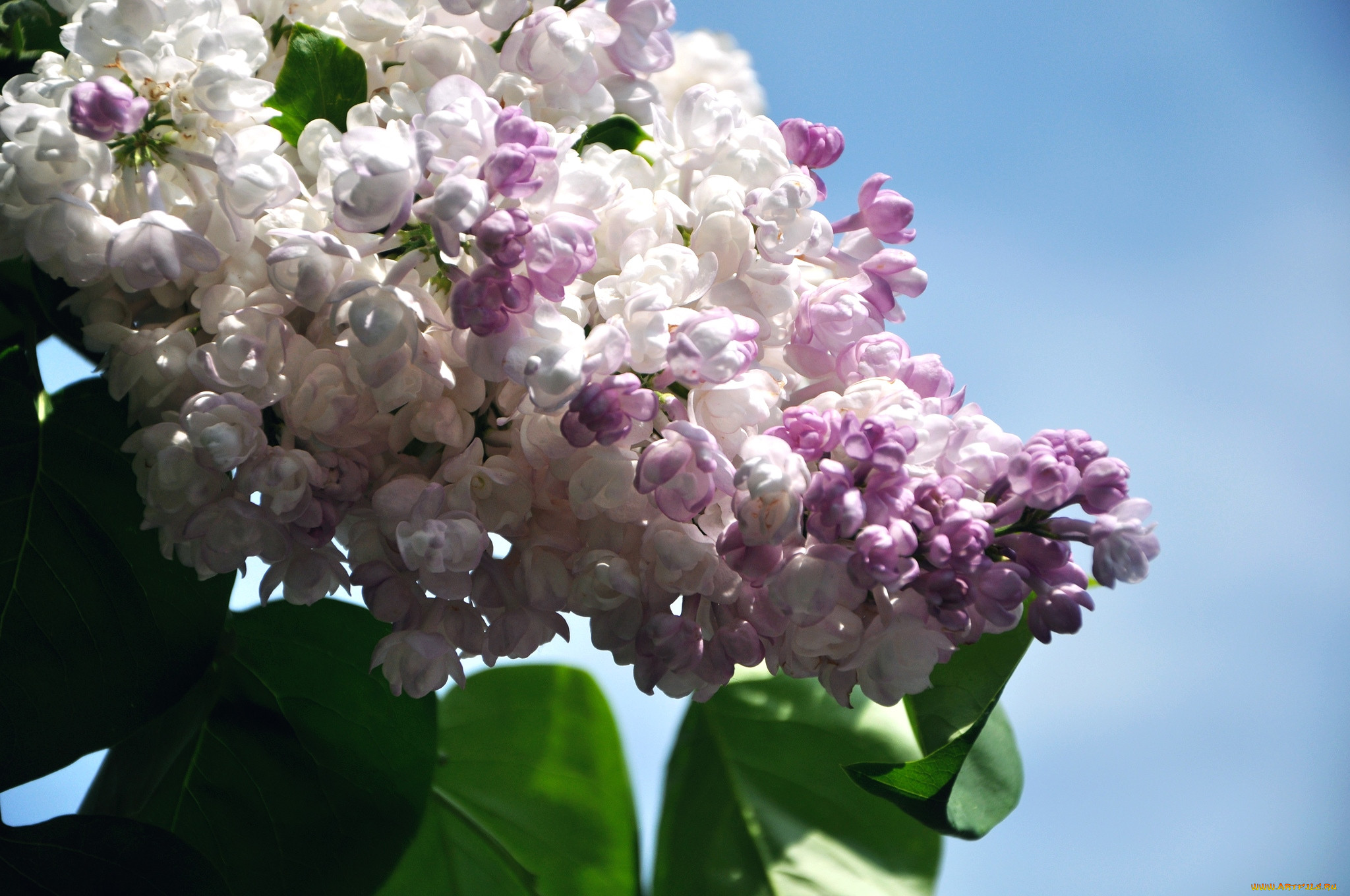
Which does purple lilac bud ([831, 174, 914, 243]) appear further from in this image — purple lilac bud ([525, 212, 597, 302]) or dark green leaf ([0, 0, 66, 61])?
dark green leaf ([0, 0, 66, 61])

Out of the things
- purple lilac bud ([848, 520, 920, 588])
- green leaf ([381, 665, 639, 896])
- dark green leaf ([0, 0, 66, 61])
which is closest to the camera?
purple lilac bud ([848, 520, 920, 588])

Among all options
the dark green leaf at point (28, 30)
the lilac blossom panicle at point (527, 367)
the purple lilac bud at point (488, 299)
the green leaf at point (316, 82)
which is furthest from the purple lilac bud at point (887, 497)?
the dark green leaf at point (28, 30)

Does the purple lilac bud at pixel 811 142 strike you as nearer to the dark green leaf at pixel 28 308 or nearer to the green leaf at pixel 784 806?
the dark green leaf at pixel 28 308

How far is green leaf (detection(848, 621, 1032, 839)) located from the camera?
30 cm

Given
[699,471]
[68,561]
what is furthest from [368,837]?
[699,471]

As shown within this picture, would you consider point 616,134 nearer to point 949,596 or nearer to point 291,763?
point 949,596

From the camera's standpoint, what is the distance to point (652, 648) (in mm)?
277

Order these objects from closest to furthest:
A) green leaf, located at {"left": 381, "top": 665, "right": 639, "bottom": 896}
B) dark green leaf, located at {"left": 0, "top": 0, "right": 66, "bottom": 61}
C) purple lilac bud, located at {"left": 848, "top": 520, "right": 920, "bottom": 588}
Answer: purple lilac bud, located at {"left": 848, "top": 520, "right": 920, "bottom": 588} → dark green leaf, located at {"left": 0, "top": 0, "right": 66, "bottom": 61} → green leaf, located at {"left": 381, "top": 665, "right": 639, "bottom": 896}

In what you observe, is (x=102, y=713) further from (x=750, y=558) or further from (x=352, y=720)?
(x=750, y=558)

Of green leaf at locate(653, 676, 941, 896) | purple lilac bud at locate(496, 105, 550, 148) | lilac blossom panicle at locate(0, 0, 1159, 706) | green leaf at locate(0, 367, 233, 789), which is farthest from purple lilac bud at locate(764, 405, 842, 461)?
green leaf at locate(653, 676, 941, 896)

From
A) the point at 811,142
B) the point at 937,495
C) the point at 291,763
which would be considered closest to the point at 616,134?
the point at 811,142

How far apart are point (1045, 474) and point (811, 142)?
136mm

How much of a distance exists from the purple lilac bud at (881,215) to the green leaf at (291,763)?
30 cm

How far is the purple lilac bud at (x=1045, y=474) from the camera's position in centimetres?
25
